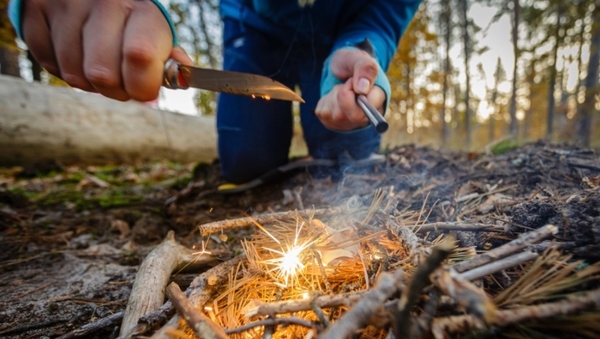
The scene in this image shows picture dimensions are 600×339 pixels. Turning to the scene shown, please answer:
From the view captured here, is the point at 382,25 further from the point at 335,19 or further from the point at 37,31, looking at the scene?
the point at 37,31

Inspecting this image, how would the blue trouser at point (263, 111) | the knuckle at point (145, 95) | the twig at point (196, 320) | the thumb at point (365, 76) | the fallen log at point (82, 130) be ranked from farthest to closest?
the fallen log at point (82, 130) → the blue trouser at point (263, 111) → the thumb at point (365, 76) → the knuckle at point (145, 95) → the twig at point (196, 320)

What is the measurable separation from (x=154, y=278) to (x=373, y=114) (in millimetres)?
1024

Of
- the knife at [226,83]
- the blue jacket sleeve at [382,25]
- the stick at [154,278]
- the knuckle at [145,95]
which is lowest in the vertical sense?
the stick at [154,278]

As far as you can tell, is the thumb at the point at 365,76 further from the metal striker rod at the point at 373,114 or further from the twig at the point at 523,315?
the twig at the point at 523,315

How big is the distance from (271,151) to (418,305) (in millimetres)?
2230

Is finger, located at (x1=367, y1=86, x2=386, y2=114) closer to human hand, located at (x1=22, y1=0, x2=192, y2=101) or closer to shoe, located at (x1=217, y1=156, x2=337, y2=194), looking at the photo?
shoe, located at (x1=217, y1=156, x2=337, y2=194)

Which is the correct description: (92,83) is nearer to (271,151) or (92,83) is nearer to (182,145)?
(271,151)

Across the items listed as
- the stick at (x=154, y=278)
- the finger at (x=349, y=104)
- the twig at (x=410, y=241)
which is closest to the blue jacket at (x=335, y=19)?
the finger at (x=349, y=104)

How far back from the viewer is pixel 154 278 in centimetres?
87

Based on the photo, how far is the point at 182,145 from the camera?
4801 mm

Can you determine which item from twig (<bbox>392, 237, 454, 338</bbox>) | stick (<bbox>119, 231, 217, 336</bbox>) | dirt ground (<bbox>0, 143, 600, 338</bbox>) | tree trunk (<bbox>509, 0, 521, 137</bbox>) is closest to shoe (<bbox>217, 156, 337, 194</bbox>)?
dirt ground (<bbox>0, 143, 600, 338</bbox>)

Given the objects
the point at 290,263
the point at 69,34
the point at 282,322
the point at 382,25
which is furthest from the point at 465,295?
the point at 382,25

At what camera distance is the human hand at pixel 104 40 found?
3.21 feet

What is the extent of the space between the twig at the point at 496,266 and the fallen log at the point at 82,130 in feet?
14.7
